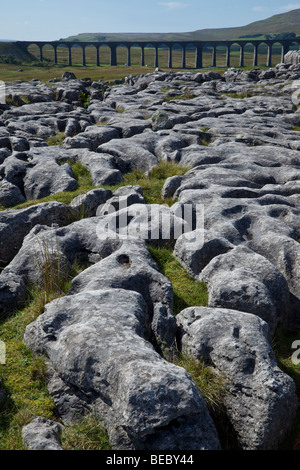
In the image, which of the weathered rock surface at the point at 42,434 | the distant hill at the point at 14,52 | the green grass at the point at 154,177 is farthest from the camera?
the distant hill at the point at 14,52

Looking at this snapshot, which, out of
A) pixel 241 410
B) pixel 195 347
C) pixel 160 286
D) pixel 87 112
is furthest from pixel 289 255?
pixel 87 112

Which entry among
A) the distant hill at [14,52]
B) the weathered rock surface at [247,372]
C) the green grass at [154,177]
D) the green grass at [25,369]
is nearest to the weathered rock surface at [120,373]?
the green grass at [25,369]

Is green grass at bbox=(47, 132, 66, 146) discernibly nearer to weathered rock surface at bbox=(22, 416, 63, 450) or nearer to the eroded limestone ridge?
the eroded limestone ridge

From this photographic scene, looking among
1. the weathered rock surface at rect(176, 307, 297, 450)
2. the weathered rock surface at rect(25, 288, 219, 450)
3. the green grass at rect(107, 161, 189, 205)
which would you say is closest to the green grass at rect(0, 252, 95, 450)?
the weathered rock surface at rect(25, 288, 219, 450)

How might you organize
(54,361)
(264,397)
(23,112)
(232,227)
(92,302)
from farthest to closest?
(23,112)
(232,227)
(92,302)
(54,361)
(264,397)

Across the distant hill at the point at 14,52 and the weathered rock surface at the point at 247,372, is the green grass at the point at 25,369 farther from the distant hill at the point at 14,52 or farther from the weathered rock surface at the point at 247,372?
the distant hill at the point at 14,52

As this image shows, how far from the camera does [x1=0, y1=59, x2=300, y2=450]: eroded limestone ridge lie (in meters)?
5.99

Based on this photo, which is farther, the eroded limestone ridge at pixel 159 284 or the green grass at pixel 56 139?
the green grass at pixel 56 139

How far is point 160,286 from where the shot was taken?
9.24 metres

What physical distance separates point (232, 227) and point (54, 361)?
6.61m

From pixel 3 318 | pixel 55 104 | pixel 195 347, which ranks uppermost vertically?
pixel 55 104

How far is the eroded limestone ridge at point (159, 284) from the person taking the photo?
5.99 metres

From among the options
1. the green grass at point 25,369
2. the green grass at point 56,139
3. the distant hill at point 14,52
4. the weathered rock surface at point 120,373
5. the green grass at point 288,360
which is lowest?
the green grass at point 288,360

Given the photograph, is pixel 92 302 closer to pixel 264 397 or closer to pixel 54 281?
pixel 54 281
